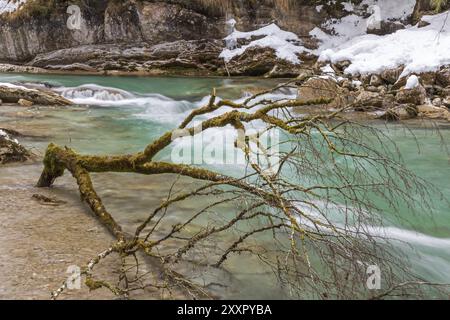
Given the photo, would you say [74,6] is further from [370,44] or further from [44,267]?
[44,267]

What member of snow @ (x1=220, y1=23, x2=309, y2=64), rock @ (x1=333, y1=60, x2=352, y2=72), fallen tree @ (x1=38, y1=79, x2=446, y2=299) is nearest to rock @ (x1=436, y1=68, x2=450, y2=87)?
rock @ (x1=333, y1=60, x2=352, y2=72)

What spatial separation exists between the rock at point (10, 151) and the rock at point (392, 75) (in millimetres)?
10869

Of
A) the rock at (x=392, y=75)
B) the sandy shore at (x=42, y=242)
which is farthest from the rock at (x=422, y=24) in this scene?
the sandy shore at (x=42, y=242)

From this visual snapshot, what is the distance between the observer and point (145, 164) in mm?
4375

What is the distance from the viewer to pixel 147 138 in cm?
945

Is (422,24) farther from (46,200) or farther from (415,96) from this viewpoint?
(46,200)

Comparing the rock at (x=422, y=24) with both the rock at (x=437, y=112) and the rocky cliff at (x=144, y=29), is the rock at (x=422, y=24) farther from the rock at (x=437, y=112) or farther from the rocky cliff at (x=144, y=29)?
the rock at (x=437, y=112)

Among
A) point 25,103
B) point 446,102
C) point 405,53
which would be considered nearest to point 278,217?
point 446,102

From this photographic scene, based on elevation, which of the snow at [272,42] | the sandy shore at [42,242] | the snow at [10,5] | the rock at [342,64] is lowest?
the sandy shore at [42,242]

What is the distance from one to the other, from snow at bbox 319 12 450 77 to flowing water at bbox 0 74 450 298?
3027mm

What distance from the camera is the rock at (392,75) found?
13.4 meters
